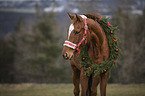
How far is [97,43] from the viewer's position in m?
4.05

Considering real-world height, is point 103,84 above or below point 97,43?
below

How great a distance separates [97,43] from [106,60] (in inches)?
17.5

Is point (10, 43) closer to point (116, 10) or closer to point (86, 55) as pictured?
point (116, 10)

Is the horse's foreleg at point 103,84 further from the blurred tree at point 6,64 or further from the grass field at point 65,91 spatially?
the blurred tree at point 6,64

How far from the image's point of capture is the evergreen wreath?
13.2ft

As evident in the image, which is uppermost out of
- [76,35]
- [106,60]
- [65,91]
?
[76,35]

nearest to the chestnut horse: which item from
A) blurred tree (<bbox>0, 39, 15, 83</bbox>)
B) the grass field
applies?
the grass field

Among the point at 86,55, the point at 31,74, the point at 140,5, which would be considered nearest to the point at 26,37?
the point at 31,74

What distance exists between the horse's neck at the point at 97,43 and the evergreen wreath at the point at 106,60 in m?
0.10

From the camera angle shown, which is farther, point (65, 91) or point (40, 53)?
point (40, 53)

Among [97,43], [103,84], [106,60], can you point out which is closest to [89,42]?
[97,43]

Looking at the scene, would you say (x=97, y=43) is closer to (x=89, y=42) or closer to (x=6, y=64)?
(x=89, y=42)

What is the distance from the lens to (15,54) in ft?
63.2

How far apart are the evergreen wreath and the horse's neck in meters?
0.10
